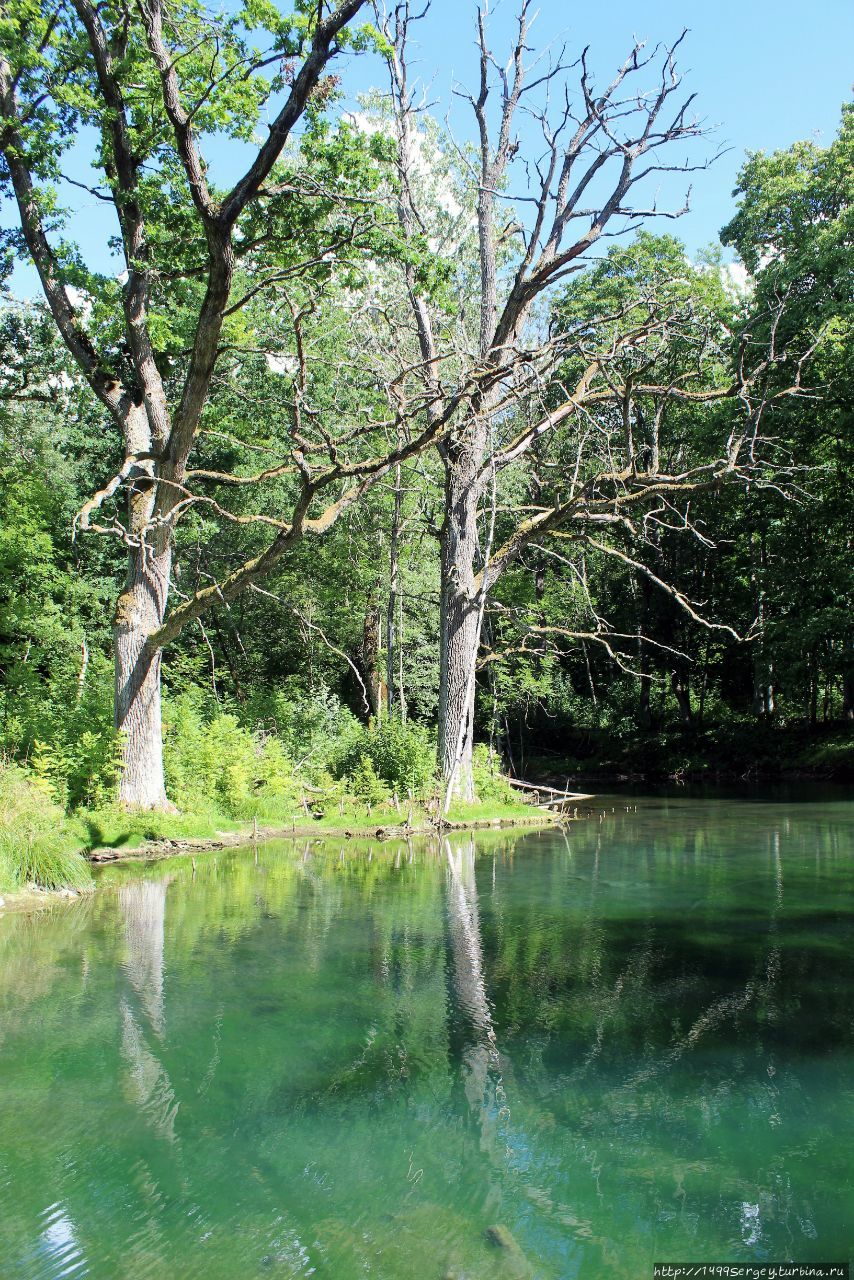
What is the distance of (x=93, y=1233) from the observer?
3855 mm

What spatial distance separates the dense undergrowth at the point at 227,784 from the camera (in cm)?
1066

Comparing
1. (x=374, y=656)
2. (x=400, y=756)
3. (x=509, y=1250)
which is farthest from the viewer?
(x=374, y=656)

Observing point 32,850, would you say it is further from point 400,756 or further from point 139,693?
point 400,756

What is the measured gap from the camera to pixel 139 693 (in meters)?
14.0

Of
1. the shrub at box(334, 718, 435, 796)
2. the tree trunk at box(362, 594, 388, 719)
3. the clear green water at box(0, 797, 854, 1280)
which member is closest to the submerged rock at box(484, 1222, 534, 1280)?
the clear green water at box(0, 797, 854, 1280)

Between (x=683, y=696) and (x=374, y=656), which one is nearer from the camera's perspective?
(x=374, y=656)

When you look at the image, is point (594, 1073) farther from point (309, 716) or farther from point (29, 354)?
point (29, 354)

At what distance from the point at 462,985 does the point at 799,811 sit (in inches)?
562

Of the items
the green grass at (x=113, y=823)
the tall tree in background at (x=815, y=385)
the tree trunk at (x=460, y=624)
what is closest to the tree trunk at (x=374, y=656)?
the tree trunk at (x=460, y=624)

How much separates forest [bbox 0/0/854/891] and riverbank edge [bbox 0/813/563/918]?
0.73 feet

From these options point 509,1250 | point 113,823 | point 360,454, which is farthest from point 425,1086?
point 360,454

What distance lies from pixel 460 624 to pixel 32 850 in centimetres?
1018

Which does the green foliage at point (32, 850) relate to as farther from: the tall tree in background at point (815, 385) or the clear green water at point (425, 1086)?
the tall tree in background at point (815, 385)

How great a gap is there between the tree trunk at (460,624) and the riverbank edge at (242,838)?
130 centimetres
